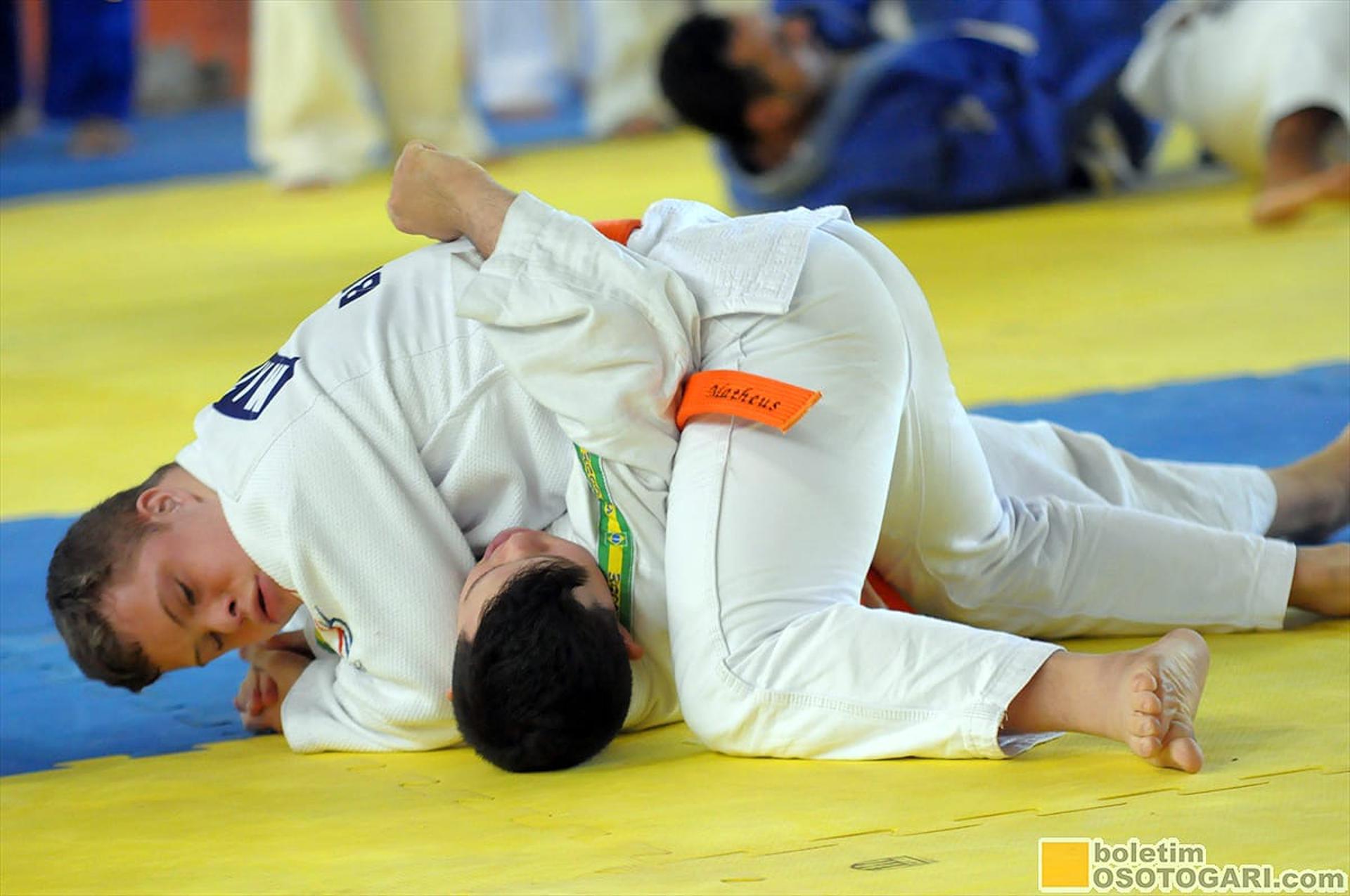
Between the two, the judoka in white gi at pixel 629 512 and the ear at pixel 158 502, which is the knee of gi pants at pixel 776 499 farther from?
the ear at pixel 158 502

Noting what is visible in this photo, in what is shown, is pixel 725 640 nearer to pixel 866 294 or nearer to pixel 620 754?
pixel 620 754

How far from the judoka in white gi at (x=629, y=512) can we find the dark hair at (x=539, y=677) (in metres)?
0.04

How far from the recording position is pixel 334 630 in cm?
196

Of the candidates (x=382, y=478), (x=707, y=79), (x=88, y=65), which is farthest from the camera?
(x=88, y=65)

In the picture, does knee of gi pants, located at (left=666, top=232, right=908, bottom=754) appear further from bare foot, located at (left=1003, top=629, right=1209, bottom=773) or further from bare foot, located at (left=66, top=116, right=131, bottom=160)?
bare foot, located at (left=66, top=116, right=131, bottom=160)

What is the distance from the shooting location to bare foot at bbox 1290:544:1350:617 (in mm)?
2121

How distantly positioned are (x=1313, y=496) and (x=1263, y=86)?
261 centimetres

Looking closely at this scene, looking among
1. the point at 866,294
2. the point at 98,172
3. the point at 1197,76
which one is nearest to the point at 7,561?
the point at 866,294

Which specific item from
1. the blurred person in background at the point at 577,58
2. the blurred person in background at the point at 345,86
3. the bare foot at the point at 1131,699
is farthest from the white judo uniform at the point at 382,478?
the blurred person in background at the point at 577,58

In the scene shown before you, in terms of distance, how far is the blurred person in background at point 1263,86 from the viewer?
14.7 ft

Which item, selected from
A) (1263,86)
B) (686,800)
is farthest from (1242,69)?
(686,800)

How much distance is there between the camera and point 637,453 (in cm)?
191
